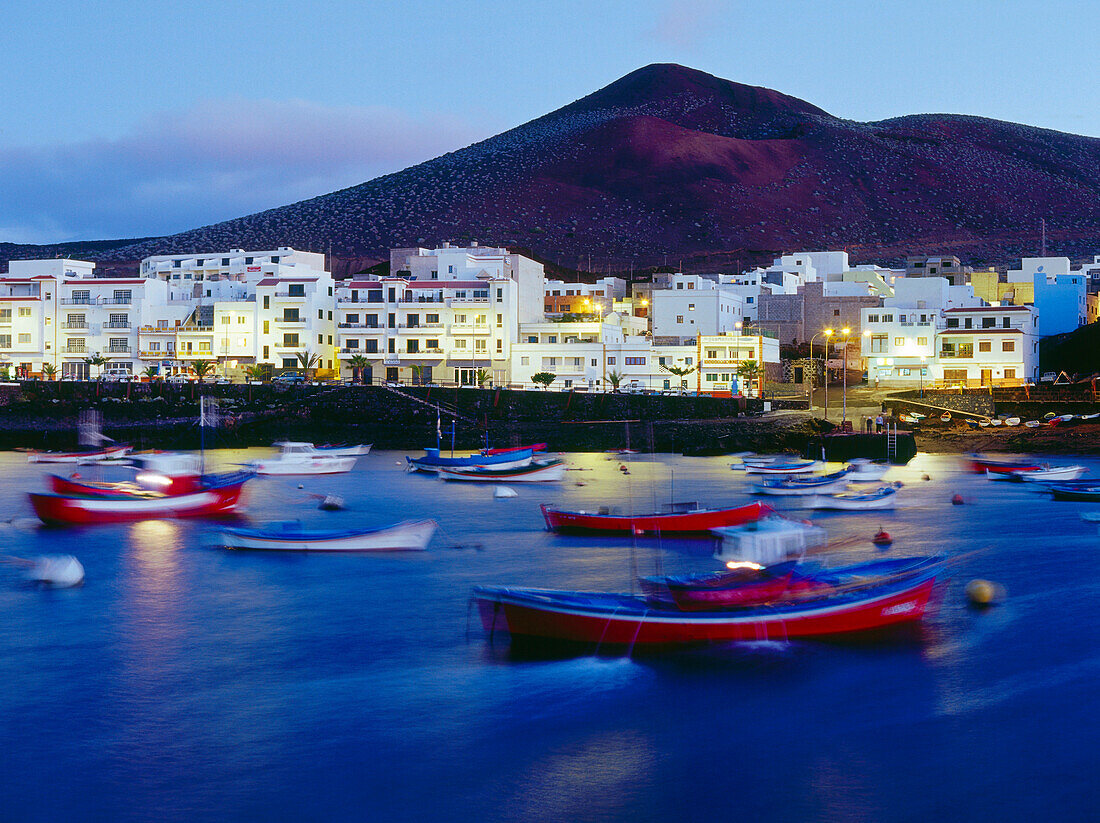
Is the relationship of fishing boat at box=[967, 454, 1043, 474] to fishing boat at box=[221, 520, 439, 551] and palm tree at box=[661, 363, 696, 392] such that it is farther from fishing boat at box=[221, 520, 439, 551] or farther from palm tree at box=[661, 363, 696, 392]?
fishing boat at box=[221, 520, 439, 551]

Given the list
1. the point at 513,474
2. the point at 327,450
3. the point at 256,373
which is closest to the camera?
the point at 513,474

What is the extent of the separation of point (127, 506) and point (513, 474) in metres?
18.9

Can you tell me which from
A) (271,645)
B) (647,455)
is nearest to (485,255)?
(647,455)

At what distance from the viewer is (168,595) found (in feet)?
98.6

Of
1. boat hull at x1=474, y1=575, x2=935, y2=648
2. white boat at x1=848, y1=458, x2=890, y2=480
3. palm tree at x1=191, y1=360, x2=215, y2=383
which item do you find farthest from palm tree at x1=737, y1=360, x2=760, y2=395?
boat hull at x1=474, y1=575, x2=935, y2=648

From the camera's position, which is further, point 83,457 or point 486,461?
point 83,457

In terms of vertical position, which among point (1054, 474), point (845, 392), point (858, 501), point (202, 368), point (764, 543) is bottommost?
point (858, 501)

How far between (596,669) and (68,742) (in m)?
9.72

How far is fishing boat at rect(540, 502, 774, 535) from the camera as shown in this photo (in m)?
36.1

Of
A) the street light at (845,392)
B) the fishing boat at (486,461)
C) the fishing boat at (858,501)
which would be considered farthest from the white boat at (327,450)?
the street light at (845,392)

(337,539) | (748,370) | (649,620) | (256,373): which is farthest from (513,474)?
(256,373)

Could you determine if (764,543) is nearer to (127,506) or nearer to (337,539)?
(337,539)

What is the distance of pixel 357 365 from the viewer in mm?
83875

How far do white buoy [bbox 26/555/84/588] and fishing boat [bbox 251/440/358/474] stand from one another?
26.7m
